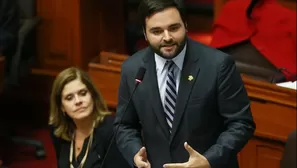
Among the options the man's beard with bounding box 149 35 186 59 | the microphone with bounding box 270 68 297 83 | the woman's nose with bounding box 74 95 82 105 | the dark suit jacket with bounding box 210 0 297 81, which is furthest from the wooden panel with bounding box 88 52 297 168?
the man's beard with bounding box 149 35 186 59

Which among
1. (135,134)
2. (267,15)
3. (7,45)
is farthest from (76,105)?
(267,15)

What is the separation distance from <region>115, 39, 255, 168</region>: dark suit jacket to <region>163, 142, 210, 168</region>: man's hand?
43mm

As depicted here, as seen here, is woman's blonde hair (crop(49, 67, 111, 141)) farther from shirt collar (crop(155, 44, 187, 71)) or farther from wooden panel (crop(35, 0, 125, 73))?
wooden panel (crop(35, 0, 125, 73))

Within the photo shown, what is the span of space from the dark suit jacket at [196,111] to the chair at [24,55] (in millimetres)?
1587

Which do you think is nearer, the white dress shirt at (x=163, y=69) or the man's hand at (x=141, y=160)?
the man's hand at (x=141, y=160)

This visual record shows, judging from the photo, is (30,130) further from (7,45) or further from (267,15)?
(267,15)

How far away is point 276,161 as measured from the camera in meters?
2.92

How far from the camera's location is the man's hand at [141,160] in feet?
6.26

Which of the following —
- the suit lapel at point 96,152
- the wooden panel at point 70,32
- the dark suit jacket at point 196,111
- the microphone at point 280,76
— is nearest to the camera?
the dark suit jacket at point 196,111

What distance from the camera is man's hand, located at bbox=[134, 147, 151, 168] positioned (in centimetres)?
191

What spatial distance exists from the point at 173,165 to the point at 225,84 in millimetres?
282

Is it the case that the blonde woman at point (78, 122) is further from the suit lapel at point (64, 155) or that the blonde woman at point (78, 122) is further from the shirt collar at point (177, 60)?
the shirt collar at point (177, 60)

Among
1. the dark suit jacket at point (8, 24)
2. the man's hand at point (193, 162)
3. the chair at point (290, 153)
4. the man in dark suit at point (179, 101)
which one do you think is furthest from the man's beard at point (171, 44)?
the dark suit jacket at point (8, 24)

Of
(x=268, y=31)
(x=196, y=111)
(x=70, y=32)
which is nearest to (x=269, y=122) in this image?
(x=268, y=31)
